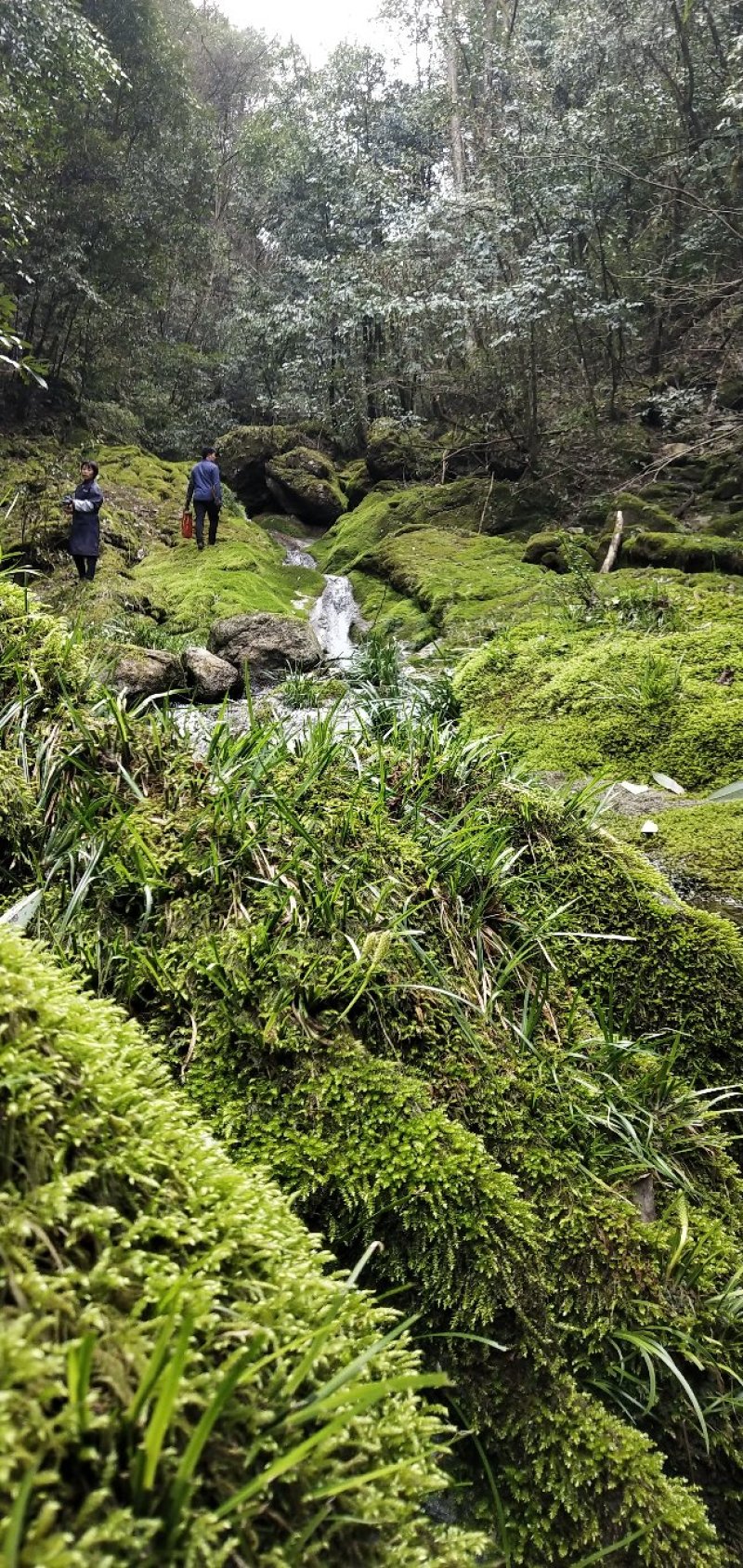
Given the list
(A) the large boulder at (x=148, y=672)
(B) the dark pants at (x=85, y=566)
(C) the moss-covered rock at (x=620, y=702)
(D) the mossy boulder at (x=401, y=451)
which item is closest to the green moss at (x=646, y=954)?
(C) the moss-covered rock at (x=620, y=702)

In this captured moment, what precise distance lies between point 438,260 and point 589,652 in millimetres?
14207

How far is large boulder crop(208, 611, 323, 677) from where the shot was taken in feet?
26.3

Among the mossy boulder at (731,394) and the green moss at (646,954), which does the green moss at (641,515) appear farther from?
the green moss at (646,954)

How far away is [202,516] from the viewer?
12.2 metres

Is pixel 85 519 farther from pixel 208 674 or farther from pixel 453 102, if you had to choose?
pixel 453 102

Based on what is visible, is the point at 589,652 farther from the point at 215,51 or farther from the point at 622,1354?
the point at 215,51

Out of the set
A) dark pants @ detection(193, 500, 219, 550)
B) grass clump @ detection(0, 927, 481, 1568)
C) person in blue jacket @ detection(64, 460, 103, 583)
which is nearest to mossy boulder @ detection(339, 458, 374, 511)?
dark pants @ detection(193, 500, 219, 550)

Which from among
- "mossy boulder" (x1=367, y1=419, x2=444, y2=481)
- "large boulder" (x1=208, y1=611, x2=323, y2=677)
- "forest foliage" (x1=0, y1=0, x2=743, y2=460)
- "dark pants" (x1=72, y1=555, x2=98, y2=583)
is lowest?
"large boulder" (x1=208, y1=611, x2=323, y2=677)

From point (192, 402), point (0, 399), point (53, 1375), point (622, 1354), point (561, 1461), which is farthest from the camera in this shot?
point (192, 402)

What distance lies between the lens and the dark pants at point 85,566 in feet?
31.3

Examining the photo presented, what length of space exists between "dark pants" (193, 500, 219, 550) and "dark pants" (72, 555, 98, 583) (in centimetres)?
246

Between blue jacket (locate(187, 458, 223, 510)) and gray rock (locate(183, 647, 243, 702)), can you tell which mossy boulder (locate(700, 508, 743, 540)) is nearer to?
gray rock (locate(183, 647, 243, 702))

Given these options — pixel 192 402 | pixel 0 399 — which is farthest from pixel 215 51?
pixel 0 399

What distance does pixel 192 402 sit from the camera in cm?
2247
